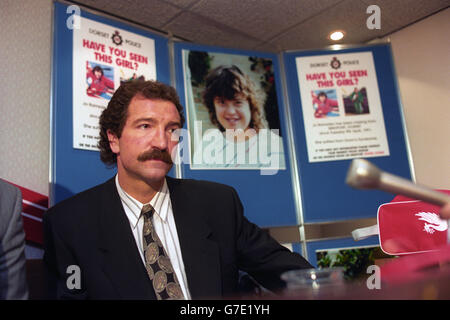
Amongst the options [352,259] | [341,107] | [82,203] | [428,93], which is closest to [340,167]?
[341,107]

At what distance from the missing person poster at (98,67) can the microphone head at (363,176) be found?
6.09ft

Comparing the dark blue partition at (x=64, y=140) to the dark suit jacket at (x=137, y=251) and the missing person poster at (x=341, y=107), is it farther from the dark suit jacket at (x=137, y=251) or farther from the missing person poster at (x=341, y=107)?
the missing person poster at (x=341, y=107)

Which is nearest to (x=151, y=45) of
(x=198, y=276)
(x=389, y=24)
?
(x=198, y=276)

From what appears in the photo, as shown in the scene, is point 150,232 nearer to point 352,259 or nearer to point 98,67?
point 98,67

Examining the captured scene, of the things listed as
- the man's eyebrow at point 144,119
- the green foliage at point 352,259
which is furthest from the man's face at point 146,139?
the green foliage at point 352,259

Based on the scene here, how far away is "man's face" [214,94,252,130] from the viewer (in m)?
2.62

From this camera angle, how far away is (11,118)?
→ 2.06 m

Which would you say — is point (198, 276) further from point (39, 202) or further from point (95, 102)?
point (95, 102)

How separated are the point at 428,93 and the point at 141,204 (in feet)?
8.53

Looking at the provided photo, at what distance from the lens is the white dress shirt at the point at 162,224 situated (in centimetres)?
131

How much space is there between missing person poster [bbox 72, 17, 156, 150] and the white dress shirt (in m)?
0.74

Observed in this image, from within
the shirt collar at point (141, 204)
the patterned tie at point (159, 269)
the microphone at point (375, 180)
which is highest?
the shirt collar at point (141, 204)

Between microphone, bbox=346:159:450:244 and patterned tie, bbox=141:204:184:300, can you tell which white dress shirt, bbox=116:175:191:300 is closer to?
patterned tie, bbox=141:204:184:300
